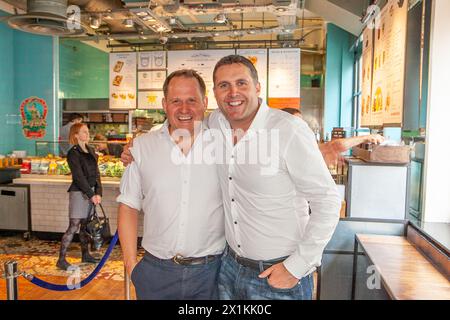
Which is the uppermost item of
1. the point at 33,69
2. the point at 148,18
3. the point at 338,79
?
the point at 148,18

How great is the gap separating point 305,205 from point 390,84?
2.86m

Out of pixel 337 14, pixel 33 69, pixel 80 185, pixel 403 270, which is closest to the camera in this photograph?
pixel 403 270

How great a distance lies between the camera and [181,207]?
1.87m

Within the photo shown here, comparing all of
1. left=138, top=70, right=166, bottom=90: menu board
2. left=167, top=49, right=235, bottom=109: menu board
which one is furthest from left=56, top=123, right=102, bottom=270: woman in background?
left=138, top=70, right=166, bottom=90: menu board

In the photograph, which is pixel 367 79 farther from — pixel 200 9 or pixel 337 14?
pixel 200 9

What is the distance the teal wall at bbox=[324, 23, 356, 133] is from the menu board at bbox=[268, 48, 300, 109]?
1.22 m

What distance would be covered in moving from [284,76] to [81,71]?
5554 millimetres

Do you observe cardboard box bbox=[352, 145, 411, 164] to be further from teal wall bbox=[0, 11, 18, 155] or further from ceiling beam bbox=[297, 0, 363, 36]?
teal wall bbox=[0, 11, 18, 155]

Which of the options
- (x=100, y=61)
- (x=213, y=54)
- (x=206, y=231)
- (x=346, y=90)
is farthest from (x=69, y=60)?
(x=206, y=231)

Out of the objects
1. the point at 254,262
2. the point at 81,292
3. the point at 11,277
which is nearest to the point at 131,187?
the point at 254,262

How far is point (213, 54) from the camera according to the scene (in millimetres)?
8039

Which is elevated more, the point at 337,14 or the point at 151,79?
the point at 337,14

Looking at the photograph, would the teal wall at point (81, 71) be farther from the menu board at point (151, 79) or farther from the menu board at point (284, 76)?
the menu board at point (284, 76)
